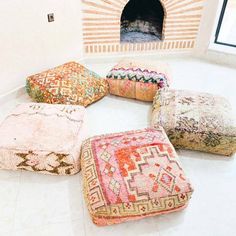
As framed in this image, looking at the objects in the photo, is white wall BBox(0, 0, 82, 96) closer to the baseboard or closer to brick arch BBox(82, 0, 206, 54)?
the baseboard

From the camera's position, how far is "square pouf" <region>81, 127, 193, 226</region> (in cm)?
121

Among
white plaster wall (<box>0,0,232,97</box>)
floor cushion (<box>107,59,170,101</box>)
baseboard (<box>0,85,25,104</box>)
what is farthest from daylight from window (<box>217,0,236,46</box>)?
baseboard (<box>0,85,25,104</box>)

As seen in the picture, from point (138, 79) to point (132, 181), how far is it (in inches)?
43.2

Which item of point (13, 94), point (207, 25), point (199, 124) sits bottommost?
point (13, 94)

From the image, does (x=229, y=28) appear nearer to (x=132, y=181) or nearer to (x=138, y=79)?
(x=138, y=79)

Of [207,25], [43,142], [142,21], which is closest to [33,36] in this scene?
[43,142]

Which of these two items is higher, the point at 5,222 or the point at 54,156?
the point at 54,156

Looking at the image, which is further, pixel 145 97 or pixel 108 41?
pixel 108 41

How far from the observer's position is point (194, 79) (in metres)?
2.62

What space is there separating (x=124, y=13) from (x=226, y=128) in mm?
2037

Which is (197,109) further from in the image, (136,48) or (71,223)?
(136,48)

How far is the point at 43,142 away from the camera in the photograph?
1.51m

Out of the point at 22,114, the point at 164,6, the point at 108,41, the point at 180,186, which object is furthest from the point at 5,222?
the point at 164,6

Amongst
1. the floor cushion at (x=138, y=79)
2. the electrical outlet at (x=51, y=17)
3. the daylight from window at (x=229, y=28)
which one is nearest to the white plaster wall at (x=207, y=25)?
the daylight from window at (x=229, y=28)
